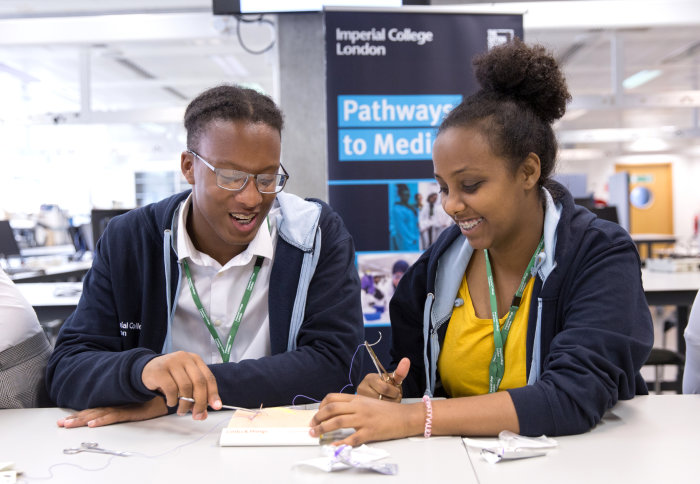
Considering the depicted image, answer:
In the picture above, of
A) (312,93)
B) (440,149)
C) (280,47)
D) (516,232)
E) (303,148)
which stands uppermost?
(280,47)

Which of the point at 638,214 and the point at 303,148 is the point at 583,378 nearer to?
the point at 303,148

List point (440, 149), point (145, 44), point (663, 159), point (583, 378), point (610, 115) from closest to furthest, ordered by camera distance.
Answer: point (583, 378), point (440, 149), point (145, 44), point (610, 115), point (663, 159)

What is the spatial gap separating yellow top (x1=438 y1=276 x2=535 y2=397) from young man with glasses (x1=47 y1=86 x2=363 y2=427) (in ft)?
0.85

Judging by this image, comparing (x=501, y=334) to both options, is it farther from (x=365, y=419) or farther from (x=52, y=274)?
(x=52, y=274)

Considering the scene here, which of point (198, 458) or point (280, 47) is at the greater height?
point (280, 47)

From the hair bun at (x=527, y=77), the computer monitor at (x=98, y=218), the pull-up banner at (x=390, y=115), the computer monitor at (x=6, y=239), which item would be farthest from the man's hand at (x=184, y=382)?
the computer monitor at (x=6, y=239)

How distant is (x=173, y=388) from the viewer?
49.9 inches

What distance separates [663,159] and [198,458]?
1723cm

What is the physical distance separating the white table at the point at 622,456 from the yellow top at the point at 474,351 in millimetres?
276

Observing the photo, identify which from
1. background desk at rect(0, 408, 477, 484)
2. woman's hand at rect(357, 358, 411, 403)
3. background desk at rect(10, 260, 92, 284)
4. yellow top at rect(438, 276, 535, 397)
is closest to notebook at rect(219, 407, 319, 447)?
background desk at rect(0, 408, 477, 484)

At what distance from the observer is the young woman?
121 cm

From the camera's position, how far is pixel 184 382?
1.26 metres

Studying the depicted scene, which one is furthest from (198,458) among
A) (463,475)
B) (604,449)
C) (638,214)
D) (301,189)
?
(638,214)

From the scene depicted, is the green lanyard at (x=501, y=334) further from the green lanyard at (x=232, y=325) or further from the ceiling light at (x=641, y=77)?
the ceiling light at (x=641, y=77)
